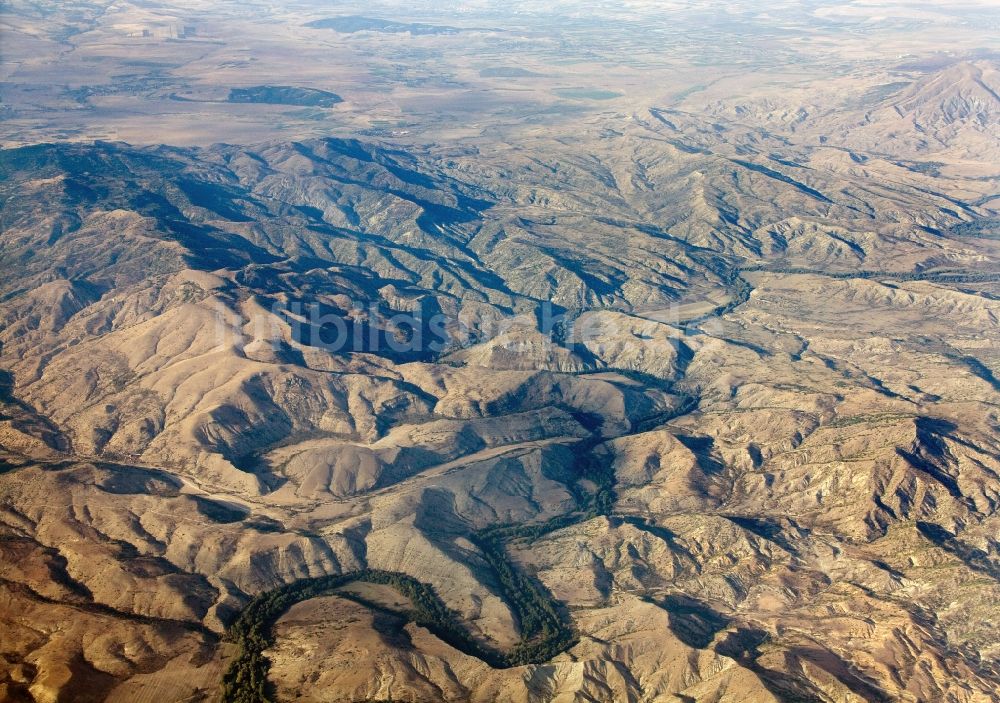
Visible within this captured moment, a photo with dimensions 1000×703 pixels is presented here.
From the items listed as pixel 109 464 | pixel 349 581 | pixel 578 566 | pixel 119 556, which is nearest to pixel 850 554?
pixel 578 566

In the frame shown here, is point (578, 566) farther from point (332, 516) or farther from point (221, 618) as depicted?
point (221, 618)

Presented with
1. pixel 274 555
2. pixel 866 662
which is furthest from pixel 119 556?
pixel 866 662

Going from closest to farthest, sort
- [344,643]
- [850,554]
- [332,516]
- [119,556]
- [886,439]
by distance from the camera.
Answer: [344,643]
[119,556]
[850,554]
[332,516]
[886,439]

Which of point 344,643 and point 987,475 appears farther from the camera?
point 987,475

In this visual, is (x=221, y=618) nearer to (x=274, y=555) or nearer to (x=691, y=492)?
(x=274, y=555)

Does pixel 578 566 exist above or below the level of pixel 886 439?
below

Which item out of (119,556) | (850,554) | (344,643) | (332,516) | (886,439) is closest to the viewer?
(344,643)

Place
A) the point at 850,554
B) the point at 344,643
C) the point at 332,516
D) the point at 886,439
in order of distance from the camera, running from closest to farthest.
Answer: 1. the point at 344,643
2. the point at 850,554
3. the point at 332,516
4. the point at 886,439

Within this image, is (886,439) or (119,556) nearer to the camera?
(119,556)
